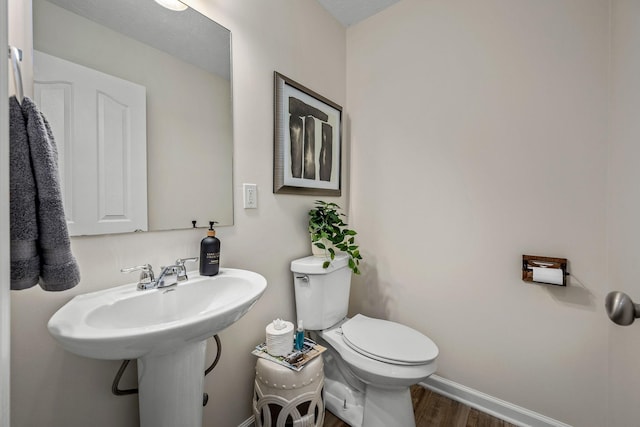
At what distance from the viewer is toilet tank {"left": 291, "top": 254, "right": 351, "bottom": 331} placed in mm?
1364

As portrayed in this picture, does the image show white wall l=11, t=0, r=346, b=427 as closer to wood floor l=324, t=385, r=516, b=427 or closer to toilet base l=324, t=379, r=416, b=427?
toilet base l=324, t=379, r=416, b=427

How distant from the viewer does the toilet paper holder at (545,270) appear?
1.16m

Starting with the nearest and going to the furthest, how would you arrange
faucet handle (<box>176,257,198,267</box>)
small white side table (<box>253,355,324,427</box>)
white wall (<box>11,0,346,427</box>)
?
white wall (<box>11,0,346,427</box>)
faucet handle (<box>176,257,198,267</box>)
small white side table (<box>253,355,324,427</box>)

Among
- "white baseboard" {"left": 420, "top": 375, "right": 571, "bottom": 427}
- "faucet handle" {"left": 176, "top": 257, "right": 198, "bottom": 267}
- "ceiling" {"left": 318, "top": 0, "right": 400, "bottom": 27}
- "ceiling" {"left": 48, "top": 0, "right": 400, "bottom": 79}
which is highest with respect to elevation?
"ceiling" {"left": 318, "top": 0, "right": 400, "bottom": 27}

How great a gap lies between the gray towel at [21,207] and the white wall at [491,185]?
1.60 m

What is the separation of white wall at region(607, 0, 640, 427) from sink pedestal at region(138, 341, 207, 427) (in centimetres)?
124

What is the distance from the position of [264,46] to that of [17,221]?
121 cm

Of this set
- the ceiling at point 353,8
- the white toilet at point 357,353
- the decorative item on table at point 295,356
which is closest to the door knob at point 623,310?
the white toilet at point 357,353

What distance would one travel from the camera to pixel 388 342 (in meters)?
1.23

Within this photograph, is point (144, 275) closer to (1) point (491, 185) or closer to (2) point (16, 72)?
(2) point (16, 72)

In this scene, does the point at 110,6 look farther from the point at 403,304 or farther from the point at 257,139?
the point at 403,304

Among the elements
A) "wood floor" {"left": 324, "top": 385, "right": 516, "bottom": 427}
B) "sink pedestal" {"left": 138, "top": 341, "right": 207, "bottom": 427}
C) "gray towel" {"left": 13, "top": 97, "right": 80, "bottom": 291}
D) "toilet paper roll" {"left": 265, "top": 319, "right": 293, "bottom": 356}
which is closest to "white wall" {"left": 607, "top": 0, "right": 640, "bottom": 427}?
"wood floor" {"left": 324, "top": 385, "right": 516, "bottom": 427}

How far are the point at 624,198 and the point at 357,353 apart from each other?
116cm

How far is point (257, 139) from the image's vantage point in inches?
50.0
